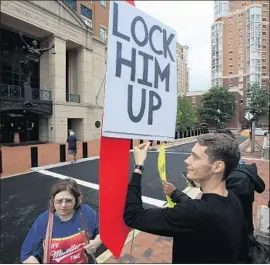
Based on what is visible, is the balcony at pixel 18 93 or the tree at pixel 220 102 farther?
the tree at pixel 220 102

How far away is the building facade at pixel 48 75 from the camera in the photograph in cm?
1961

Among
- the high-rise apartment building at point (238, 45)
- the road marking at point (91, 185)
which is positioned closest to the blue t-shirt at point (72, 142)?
the road marking at point (91, 185)

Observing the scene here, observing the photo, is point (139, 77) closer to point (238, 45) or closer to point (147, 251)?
point (147, 251)

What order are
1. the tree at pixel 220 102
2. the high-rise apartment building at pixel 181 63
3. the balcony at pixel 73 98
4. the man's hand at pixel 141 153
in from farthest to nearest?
the tree at pixel 220 102
the balcony at pixel 73 98
the high-rise apartment building at pixel 181 63
the man's hand at pixel 141 153

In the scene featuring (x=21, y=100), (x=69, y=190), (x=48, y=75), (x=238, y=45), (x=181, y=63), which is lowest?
(x=69, y=190)

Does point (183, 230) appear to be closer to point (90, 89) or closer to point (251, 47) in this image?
point (90, 89)

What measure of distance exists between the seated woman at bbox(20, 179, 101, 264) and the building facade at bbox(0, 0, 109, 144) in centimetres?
1619

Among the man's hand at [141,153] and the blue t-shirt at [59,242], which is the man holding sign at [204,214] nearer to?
the man's hand at [141,153]

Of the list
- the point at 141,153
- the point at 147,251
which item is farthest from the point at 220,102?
the point at 141,153

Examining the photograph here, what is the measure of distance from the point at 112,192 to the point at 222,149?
682 millimetres

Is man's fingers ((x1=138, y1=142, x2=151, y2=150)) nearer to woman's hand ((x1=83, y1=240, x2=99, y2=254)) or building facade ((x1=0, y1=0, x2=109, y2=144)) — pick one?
woman's hand ((x1=83, y1=240, x2=99, y2=254))

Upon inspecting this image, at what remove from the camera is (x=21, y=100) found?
19.5 m

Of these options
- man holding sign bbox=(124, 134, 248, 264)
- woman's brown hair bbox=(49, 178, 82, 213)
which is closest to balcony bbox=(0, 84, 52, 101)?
woman's brown hair bbox=(49, 178, 82, 213)

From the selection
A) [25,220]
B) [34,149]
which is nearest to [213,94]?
[34,149]
